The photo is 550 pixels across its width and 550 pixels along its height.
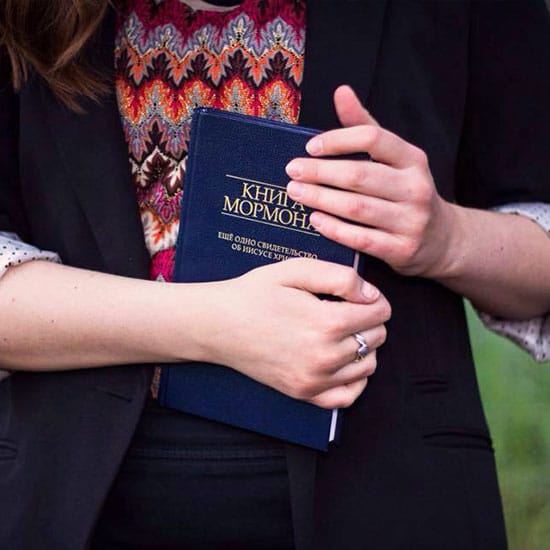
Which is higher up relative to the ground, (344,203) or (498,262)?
(344,203)

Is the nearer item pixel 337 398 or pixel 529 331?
pixel 337 398

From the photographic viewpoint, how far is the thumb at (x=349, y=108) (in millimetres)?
1317

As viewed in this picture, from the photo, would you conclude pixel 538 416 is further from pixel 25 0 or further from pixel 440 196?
pixel 25 0

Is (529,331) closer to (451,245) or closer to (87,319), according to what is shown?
(451,245)

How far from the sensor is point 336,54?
1468mm

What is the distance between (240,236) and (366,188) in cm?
16

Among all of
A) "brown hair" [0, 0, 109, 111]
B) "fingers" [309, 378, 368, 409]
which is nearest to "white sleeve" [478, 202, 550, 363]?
"fingers" [309, 378, 368, 409]

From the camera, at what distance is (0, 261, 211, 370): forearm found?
4.62 feet

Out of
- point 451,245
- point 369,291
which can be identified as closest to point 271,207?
Result: point 369,291

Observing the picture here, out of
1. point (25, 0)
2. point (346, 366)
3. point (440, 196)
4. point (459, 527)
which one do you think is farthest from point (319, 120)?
point (459, 527)

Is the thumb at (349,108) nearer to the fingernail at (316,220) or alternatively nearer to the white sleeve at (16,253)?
the fingernail at (316,220)

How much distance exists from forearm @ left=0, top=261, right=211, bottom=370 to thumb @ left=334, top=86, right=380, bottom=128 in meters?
0.27

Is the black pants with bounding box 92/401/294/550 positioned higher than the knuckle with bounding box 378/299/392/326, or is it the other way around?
the knuckle with bounding box 378/299/392/326

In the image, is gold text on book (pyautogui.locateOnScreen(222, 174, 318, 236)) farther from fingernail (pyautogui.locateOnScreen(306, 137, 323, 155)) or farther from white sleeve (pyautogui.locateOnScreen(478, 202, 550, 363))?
white sleeve (pyautogui.locateOnScreen(478, 202, 550, 363))
